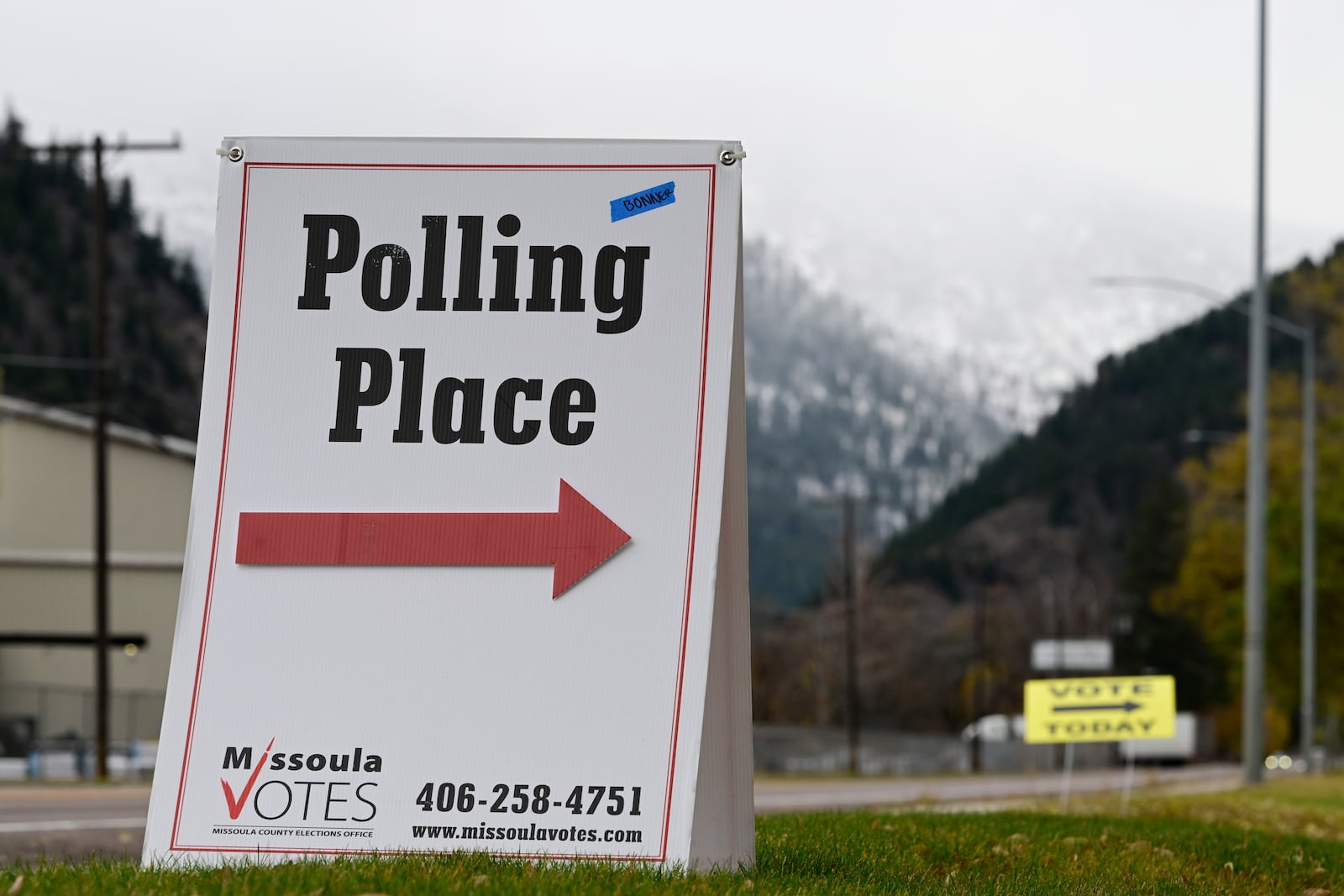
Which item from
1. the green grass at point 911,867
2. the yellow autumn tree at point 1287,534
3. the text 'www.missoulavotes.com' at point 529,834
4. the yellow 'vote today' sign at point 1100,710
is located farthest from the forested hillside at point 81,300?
the text 'www.missoulavotes.com' at point 529,834

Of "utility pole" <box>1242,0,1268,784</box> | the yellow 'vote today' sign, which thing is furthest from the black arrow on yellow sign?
"utility pole" <box>1242,0,1268,784</box>

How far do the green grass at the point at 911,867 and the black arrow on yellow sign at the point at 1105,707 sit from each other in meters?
1.53

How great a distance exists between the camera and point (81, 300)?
156 meters

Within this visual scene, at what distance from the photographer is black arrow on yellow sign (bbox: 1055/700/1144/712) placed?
16234 millimetres

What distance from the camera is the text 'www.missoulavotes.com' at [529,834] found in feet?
20.3

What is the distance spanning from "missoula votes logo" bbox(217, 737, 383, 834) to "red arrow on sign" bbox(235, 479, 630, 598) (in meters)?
0.70

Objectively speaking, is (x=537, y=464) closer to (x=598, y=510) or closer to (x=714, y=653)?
(x=598, y=510)

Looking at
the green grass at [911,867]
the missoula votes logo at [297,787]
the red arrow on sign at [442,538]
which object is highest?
the red arrow on sign at [442,538]

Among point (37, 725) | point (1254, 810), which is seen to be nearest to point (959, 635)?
point (37, 725)

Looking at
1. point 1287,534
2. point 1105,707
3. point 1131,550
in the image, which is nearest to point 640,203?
point 1105,707

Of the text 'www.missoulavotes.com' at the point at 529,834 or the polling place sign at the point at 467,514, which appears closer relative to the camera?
the text 'www.missoulavotes.com' at the point at 529,834

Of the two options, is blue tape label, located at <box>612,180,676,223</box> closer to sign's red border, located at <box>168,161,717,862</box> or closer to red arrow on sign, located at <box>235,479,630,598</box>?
sign's red border, located at <box>168,161,717,862</box>

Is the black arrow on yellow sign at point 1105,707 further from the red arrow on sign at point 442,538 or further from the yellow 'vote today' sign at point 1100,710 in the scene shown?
the red arrow on sign at point 442,538

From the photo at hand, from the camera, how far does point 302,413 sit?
21.9 ft
